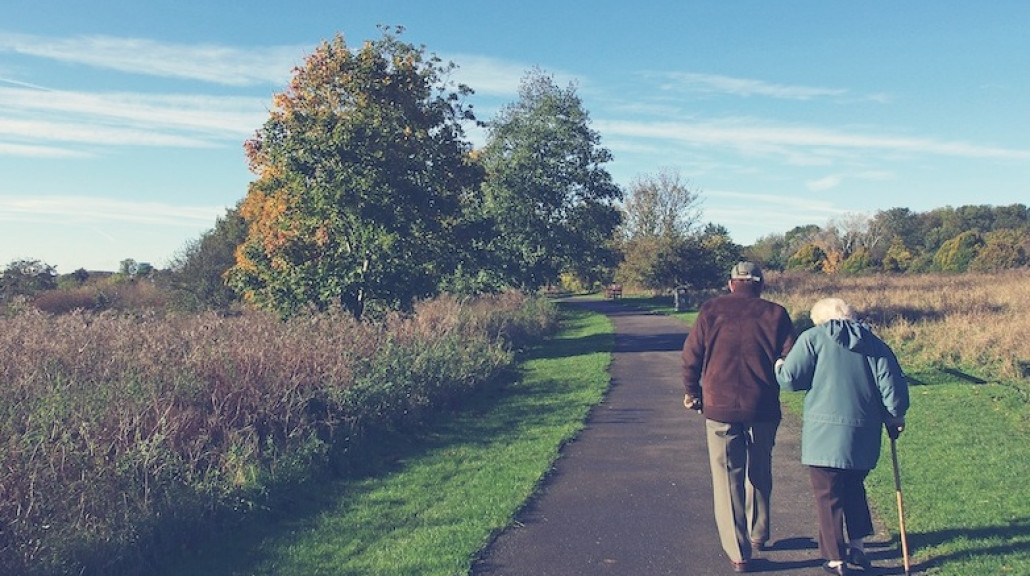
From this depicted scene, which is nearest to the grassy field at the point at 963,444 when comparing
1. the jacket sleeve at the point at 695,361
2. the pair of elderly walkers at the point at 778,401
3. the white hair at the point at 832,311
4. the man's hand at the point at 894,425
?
the pair of elderly walkers at the point at 778,401

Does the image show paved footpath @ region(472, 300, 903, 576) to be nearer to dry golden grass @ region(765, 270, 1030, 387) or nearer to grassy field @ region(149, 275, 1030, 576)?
grassy field @ region(149, 275, 1030, 576)

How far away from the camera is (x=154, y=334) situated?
34.5 ft

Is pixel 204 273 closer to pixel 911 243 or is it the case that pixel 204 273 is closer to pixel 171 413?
pixel 171 413

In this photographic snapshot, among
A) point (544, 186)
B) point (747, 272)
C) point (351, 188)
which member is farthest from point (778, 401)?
point (544, 186)

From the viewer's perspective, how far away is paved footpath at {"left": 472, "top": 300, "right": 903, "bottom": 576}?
17.4ft

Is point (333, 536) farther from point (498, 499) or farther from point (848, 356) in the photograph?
point (848, 356)

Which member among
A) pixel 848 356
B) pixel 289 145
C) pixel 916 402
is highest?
pixel 289 145

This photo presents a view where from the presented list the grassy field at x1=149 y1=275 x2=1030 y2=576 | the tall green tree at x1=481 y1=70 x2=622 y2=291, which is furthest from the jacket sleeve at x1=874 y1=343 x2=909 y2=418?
the tall green tree at x1=481 y1=70 x2=622 y2=291

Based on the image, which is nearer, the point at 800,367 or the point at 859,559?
the point at 800,367

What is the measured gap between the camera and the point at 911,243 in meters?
80.9

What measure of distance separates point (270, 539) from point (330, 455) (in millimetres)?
2204

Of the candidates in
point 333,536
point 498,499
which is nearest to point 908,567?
point 498,499

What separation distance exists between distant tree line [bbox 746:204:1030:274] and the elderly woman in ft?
151

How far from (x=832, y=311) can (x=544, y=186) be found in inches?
1159
